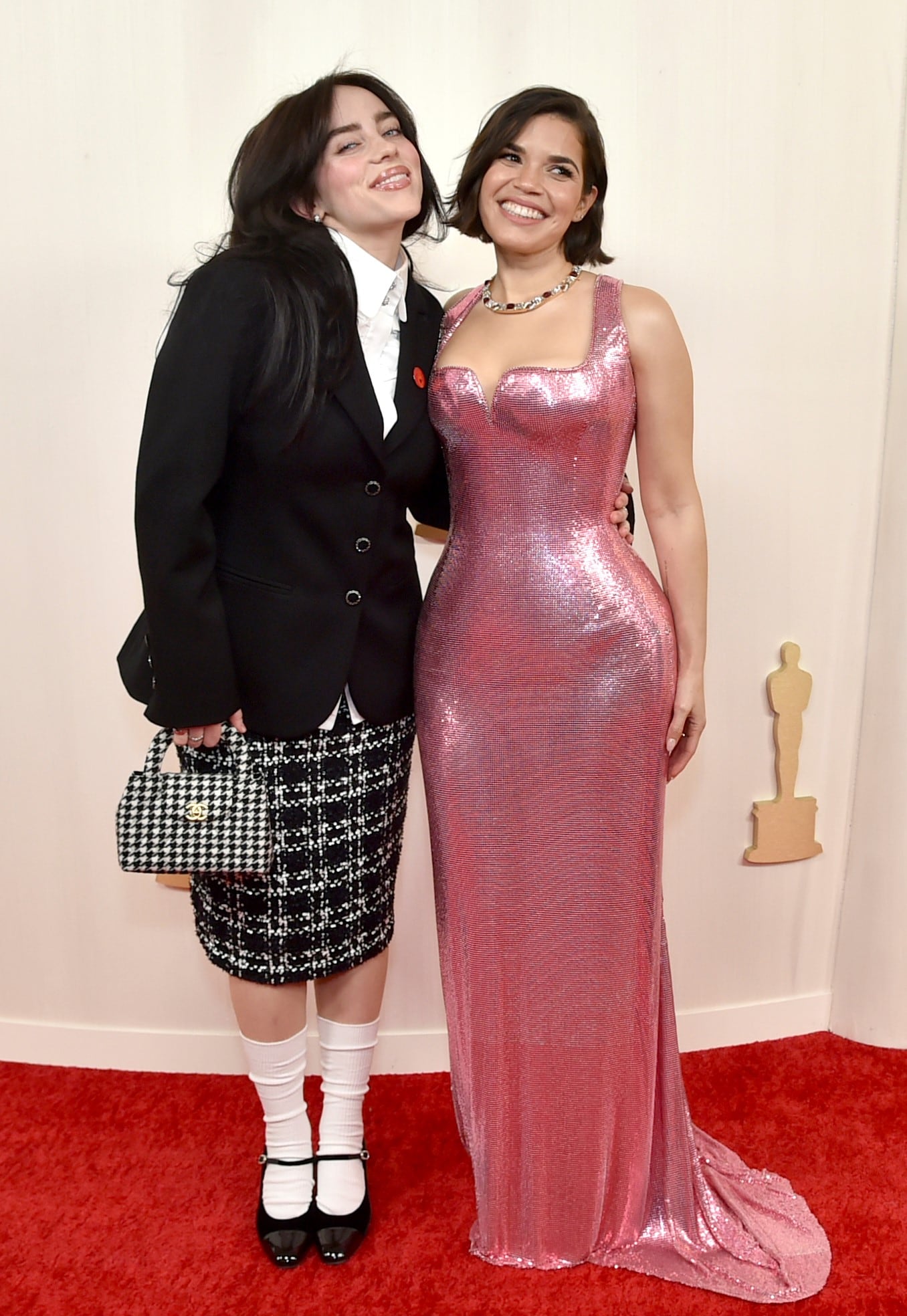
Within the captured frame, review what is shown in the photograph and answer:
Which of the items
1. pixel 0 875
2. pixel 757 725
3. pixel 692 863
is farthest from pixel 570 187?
pixel 0 875

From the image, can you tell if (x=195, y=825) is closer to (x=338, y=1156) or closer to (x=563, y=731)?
(x=563, y=731)

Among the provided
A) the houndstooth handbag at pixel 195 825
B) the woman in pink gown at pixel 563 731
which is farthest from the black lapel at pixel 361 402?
the houndstooth handbag at pixel 195 825

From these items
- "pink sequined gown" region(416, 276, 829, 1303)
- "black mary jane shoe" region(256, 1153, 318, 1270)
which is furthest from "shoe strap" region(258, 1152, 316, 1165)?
"pink sequined gown" region(416, 276, 829, 1303)

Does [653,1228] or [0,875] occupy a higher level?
[0,875]

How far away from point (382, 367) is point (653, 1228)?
1453 mm

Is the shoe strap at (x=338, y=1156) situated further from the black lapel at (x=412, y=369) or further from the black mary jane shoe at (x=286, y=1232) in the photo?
the black lapel at (x=412, y=369)

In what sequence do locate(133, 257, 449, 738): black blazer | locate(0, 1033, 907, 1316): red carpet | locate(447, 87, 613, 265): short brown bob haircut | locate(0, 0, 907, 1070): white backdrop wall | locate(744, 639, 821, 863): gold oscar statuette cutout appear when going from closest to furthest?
locate(133, 257, 449, 738): black blazer
locate(447, 87, 613, 265): short brown bob haircut
locate(0, 1033, 907, 1316): red carpet
locate(0, 0, 907, 1070): white backdrop wall
locate(744, 639, 821, 863): gold oscar statuette cutout

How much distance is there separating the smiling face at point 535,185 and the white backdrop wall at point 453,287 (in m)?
0.58

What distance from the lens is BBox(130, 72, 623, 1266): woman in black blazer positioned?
1.52 m

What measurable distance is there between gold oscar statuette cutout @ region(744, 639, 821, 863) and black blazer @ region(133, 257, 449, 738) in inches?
40.7

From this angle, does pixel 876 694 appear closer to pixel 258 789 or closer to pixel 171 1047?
pixel 258 789

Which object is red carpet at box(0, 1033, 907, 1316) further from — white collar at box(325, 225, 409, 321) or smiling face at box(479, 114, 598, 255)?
smiling face at box(479, 114, 598, 255)

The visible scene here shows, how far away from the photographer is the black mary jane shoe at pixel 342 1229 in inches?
71.0

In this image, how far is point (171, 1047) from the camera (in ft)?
8.10
